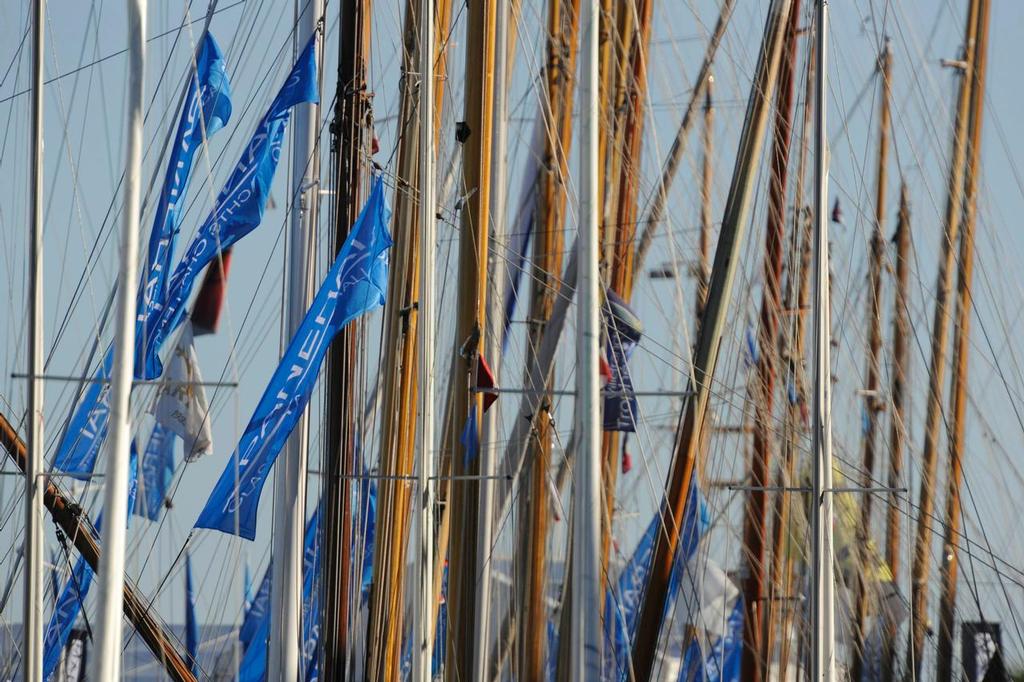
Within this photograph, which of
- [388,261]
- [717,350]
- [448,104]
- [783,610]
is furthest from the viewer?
[783,610]

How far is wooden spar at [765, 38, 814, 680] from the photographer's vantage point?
73.7 feet

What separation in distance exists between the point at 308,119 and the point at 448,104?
1900 mm

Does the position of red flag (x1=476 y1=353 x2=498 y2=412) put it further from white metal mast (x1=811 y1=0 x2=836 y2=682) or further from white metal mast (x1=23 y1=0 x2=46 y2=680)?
white metal mast (x1=23 y1=0 x2=46 y2=680)

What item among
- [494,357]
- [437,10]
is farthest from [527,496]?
[437,10]

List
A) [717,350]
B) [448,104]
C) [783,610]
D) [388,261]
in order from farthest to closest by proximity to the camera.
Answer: [783,610]
[448,104]
[388,261]
[717,350]

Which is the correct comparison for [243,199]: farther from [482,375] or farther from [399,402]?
[482,375]

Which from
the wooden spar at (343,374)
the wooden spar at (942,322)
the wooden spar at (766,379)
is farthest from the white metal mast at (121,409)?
the wooden spar at (942,322)

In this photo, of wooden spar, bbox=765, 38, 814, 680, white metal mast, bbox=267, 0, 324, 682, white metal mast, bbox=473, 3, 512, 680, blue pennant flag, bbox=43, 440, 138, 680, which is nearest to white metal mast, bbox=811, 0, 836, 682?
wooden spar, bbox=765, 38, 814, 680

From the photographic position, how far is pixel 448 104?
76.9ft

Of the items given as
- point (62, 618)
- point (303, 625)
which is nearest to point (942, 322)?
point (303, 625)

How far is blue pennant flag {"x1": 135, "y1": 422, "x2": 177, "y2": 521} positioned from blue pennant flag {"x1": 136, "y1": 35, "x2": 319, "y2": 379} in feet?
3.58

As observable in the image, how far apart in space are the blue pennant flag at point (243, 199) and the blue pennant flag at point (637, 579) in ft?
17.3

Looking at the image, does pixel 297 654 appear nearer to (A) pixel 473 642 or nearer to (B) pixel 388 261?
(A) pixel 473 642

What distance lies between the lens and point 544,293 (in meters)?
26.5
